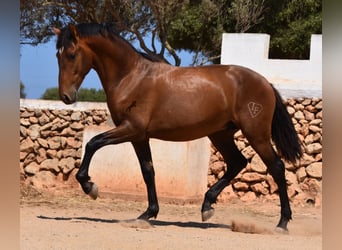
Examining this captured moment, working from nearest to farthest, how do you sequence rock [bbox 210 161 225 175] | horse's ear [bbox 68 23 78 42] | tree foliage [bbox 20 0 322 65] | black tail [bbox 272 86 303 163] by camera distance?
horse's ear [bbox 68 23 78 42] → black tail [bbox 272 86 303 163] → rock [bbox 210 161 225 175] → tree foliage [bbox 20 0 322 65]

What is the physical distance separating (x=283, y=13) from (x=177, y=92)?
47.6 feet

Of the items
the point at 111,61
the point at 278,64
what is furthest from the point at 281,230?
the point at 278,64

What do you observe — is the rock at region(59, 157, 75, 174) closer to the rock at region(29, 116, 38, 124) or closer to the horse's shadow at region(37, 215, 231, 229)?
the rock at region(29, 116, 38, 124)

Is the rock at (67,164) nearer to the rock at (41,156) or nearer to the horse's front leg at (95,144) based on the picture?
the rock at (41,156)

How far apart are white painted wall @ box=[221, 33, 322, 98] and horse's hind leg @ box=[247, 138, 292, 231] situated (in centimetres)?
309

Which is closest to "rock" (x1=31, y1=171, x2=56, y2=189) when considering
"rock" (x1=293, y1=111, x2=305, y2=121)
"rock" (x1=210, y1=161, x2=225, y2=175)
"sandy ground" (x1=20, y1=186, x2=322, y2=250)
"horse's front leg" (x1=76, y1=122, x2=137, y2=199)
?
"sandy ground" (x1=20, y1=186, x2=322, y2=250)

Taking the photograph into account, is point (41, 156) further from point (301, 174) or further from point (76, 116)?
point (301, 174)

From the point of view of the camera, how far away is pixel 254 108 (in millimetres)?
5891

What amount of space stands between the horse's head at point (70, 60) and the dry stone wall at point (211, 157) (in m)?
3.77

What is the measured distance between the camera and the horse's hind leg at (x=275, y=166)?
594cm

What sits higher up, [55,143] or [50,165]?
[55,143]

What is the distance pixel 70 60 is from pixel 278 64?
4.13 meters

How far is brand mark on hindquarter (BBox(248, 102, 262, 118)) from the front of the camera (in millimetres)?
5879

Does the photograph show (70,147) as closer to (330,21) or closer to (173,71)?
(173,71)
